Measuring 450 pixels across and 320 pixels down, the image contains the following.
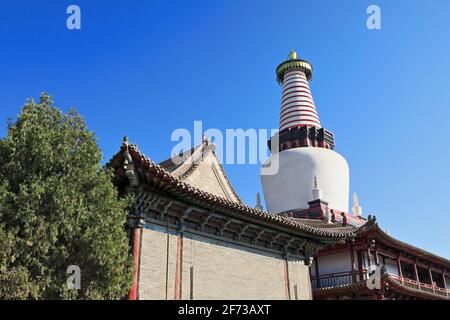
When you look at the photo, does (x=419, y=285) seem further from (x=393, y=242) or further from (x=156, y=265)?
(x=156, y=265)

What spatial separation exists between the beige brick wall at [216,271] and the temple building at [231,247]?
0.03 m

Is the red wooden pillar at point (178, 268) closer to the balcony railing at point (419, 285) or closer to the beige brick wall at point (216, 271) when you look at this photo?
the beige brick wall at point (216, 271)

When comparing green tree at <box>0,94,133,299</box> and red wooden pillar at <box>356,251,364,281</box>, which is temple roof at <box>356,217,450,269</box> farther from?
green tree at <box>0,94,133,299</box>

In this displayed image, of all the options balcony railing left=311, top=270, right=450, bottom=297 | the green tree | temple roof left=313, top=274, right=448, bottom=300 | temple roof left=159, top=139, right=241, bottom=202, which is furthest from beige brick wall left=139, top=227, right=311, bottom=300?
balcony railing left=311, top=270, right=450, bottom=297

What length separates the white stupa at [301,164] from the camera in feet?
116

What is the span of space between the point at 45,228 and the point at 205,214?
6.21 m

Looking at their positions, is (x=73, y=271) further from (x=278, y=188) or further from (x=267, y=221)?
(x=278, y=188)

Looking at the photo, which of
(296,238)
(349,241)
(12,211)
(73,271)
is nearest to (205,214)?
(296,238)

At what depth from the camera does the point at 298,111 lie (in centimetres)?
4025

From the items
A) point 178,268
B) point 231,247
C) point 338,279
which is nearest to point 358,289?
point 338,279

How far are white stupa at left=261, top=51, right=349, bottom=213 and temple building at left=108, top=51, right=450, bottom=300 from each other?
2.85 metres

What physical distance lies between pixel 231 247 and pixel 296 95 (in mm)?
27627

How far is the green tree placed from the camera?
8734 millimetres

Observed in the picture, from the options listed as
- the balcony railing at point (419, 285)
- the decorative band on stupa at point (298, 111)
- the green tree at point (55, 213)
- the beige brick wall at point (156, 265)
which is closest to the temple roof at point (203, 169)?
the beige brick wall at point (156, 265)
